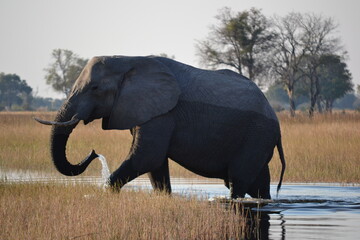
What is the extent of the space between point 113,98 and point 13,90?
9828 cm

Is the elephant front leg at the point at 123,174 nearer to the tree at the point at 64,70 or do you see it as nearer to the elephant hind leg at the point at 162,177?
the elephant hind leg at the point at 162,177

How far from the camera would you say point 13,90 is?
10525 cm

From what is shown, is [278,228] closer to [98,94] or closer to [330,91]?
[98,94]

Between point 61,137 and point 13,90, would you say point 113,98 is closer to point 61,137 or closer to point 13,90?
point 61,137

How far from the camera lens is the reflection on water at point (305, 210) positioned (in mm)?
7738

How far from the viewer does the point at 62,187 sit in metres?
10.1

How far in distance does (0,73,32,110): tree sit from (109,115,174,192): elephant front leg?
94151 millimetres

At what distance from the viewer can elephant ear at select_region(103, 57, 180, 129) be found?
30.8ft

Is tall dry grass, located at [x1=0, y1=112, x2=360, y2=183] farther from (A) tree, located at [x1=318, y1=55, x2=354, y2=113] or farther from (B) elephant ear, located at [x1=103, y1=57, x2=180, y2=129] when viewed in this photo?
(A) tree, located at [x1=318, y1=55, x2=354, y2=113]

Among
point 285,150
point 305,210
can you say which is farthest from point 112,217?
point 285,150

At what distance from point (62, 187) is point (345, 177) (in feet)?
18.6

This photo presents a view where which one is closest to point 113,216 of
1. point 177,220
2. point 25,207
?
point 177,220

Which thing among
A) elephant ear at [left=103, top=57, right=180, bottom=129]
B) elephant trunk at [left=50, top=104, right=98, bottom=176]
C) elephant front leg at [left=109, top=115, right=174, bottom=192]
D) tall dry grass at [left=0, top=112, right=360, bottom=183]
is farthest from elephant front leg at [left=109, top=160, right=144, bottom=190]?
tall dry grass at [left=0, top=112, right=360, bottom=183]

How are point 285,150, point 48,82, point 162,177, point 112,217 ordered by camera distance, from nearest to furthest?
point 112,217, point 162,177, point 285,150, point 48,82
